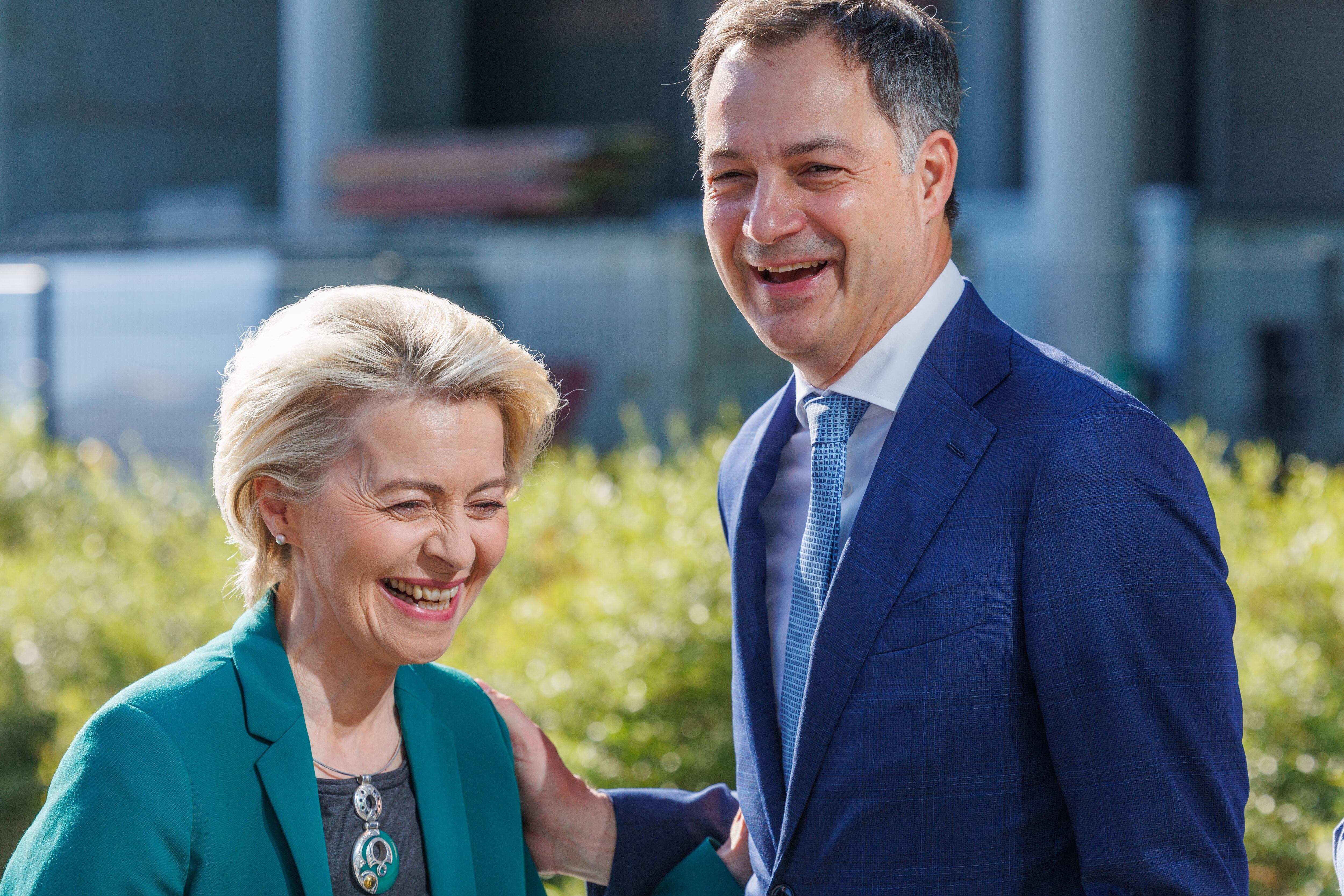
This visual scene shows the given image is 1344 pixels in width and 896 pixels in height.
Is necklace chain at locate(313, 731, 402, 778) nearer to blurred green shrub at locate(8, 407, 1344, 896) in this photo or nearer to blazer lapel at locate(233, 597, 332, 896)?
blazer lapel at locate(233, 597, 332, 896)

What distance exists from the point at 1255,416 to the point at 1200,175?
539cm

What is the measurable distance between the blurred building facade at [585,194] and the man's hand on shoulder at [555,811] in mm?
7712

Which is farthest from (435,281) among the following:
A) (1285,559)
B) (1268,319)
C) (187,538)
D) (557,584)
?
(1285,559)

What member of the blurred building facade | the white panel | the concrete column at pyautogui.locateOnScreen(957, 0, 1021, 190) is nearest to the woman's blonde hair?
the blurred building facade

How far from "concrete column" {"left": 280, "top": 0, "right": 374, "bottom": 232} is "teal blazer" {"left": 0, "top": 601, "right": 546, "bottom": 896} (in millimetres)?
14717

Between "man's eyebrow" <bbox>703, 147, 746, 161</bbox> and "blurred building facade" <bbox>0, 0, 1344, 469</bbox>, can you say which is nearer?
"man's eyebrow" <bbox>703, 147, 746, 161</bbox>

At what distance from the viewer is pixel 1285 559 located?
16.0ft

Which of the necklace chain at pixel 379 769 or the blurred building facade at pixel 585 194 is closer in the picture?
the necklace chain at pixel 379 769

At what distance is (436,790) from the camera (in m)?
2.29

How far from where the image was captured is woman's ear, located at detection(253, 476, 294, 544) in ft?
7.09

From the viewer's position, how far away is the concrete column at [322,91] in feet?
53.6

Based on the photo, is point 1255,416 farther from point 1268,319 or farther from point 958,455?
point 958,455

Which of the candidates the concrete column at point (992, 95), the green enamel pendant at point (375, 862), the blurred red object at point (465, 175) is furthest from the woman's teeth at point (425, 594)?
the concrete column at point (992, 95)

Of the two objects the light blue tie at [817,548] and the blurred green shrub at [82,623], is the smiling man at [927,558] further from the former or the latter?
the blurred green shrub at [82,623]
